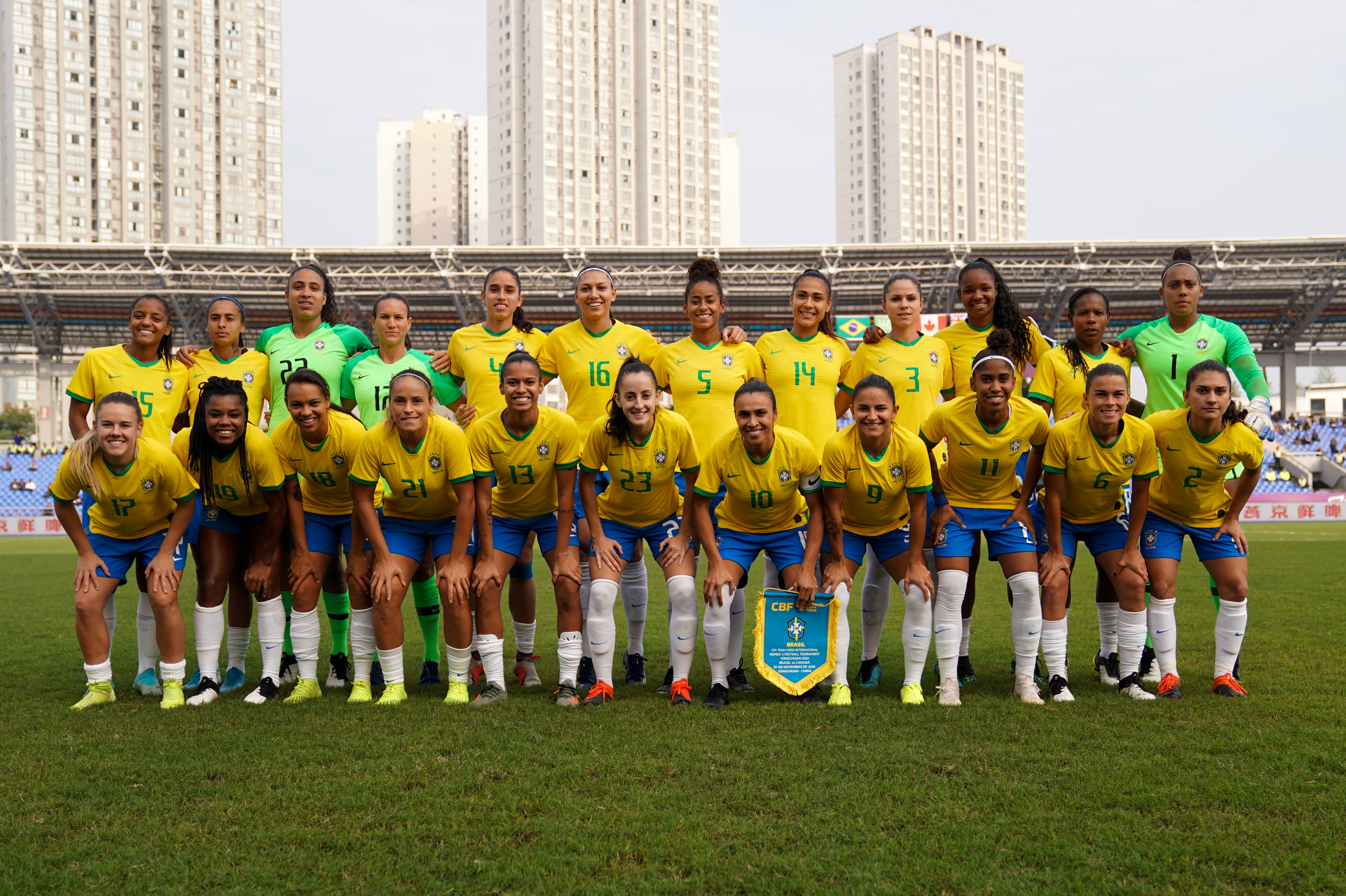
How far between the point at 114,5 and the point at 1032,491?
81.0 m

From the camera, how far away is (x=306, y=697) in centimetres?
478

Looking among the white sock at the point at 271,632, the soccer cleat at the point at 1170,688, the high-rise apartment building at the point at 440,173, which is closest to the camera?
the soccer cleat at the point at 1170,688

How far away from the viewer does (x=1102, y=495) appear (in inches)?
186

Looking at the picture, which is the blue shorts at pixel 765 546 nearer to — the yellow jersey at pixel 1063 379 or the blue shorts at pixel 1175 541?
the yellow jersey at pixel 1063 379

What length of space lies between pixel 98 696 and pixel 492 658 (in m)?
2.02

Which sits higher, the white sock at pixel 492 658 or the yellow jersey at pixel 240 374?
the yellow jersey at pixel 240 374

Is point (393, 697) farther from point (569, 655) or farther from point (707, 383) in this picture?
point (707, 383)

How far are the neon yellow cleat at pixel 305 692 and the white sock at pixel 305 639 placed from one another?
0.07 feet

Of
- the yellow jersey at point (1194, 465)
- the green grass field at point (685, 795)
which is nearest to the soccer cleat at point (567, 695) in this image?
the green grass field at point (685, 795)

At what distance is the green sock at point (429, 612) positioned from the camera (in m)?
5.25

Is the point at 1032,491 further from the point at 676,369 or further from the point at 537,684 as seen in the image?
the point at 537,684

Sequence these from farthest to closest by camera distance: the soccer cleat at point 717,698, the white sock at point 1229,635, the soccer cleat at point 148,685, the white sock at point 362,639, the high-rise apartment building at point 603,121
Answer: the high-rise apartment building at point 603,121
the soccer cleat at point 148,685
the white sock at point 362,639
the white sock at point 1229,635
the soccer cleat at point 717,698

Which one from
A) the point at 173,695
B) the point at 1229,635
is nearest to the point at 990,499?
the point at 1229,635

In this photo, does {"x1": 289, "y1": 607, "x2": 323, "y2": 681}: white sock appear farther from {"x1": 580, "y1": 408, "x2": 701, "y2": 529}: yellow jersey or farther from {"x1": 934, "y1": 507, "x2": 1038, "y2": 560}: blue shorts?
{"x1": 934, "y1": 507, "x2": 1038, "y2": 560}: blue shorts
